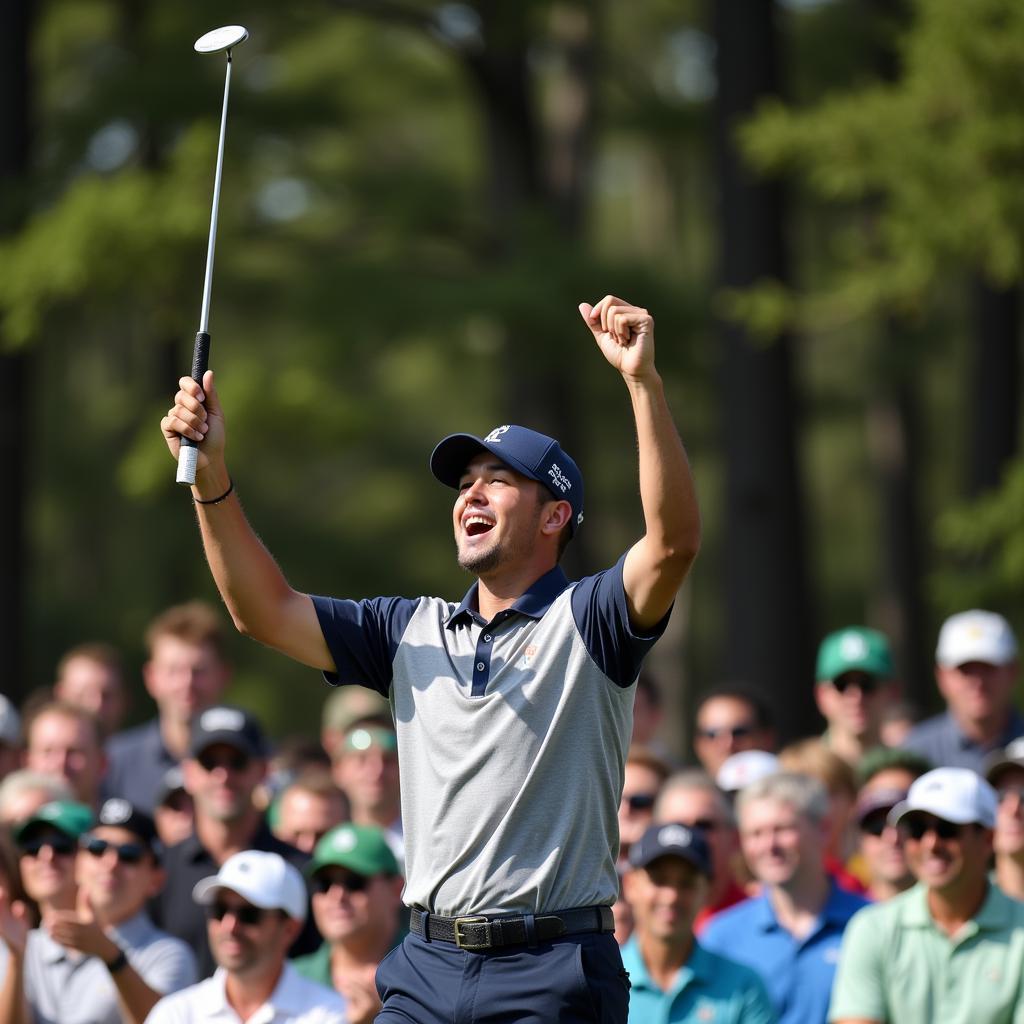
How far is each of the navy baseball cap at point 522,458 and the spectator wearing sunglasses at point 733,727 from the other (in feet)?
12.8

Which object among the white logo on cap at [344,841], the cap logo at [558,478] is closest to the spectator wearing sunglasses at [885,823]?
the white logo on cap at [344,841]

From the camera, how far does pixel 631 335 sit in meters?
4.34

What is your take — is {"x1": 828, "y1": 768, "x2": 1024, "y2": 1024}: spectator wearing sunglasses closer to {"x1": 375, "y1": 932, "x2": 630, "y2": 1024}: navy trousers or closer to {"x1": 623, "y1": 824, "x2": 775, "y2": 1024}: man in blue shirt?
{"x1": 623, "y1": 824, "x2": 775, "y2": 1024}: man in blue shirt

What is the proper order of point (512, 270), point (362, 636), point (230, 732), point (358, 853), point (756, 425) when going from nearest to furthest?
point (362, 636) < point (358, 853) < point (230, 732) < point (756, 425) < point (512, 270)

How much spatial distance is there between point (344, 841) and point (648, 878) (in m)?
0.99

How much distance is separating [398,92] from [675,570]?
19.6m

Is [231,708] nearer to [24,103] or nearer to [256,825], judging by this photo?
[256,825]

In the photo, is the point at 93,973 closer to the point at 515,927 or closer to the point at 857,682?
the point at 515,927

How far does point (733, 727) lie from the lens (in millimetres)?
8477

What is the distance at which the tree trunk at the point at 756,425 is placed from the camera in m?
13.2

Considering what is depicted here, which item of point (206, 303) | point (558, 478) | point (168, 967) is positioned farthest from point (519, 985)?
point (168, 967)

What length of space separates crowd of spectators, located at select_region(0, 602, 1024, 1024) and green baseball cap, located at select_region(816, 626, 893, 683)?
0.01 m

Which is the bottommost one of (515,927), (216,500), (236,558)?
(515,927)

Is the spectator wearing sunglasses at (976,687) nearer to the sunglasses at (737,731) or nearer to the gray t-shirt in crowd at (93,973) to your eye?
the sunglasses at (737,731)
